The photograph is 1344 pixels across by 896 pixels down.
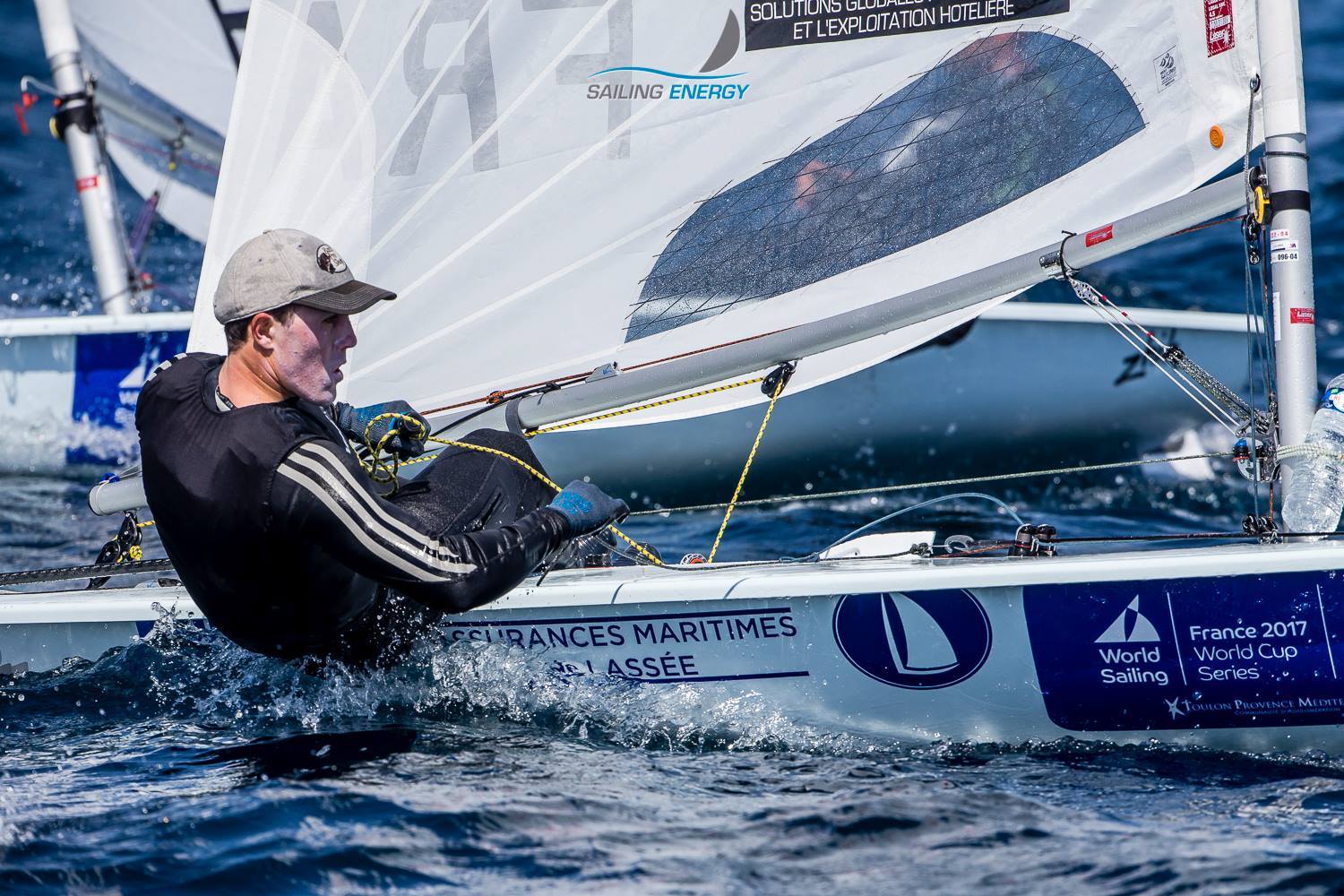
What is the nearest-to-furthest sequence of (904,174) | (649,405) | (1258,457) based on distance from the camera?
(1258,457) < (904,174) < (649,405)

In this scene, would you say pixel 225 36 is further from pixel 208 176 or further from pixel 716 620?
pixel 716 620

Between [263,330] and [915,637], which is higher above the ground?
[263,330]

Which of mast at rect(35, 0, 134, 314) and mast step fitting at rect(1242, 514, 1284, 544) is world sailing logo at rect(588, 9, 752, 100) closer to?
mast step fitting at rect(1242, 514, 1284, 544)

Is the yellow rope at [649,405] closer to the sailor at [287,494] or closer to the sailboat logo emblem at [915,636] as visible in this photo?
the sailor at [287,494]

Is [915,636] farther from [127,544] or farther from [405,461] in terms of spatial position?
[127,544]

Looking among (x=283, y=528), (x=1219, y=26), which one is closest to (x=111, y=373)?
(x=283, y=528)

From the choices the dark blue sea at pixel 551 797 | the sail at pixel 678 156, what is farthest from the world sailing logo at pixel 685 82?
the dark blue sea at pixel 551 797

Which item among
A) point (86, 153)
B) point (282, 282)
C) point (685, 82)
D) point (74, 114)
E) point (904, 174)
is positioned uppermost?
point (74, 114)

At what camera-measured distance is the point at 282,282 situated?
2479mm

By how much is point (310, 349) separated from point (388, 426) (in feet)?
1.59

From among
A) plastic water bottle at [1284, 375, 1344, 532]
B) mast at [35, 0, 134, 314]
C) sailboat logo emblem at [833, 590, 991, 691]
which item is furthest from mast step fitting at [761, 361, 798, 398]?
mast at [35, 0, 134, 314]

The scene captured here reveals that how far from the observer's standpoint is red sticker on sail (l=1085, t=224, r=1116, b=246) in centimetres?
271

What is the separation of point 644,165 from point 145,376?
302 cm

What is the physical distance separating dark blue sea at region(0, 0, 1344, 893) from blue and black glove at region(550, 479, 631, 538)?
32cm
